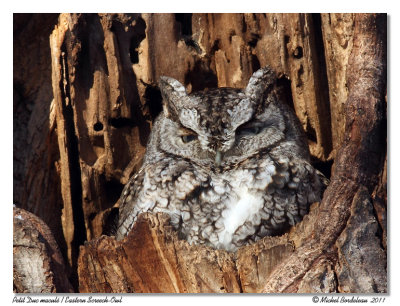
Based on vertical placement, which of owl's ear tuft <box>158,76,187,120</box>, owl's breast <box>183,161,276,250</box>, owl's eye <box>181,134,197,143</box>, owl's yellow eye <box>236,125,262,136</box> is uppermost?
owl's ear tuft <box>158,76,187,120</box>

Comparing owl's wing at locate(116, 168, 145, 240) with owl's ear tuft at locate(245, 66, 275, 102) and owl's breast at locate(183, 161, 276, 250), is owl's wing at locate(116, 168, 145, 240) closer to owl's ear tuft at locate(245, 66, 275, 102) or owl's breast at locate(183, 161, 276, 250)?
owl's breast at locate(183, 161, 276, 250)

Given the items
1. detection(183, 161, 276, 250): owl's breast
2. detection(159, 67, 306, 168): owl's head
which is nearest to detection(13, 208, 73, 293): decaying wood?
detection(183, 161, 276, 250): owl's breast

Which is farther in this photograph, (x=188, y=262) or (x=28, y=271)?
(x=28, y=271)

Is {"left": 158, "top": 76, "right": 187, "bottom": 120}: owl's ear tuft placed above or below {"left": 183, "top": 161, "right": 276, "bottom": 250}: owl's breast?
above
